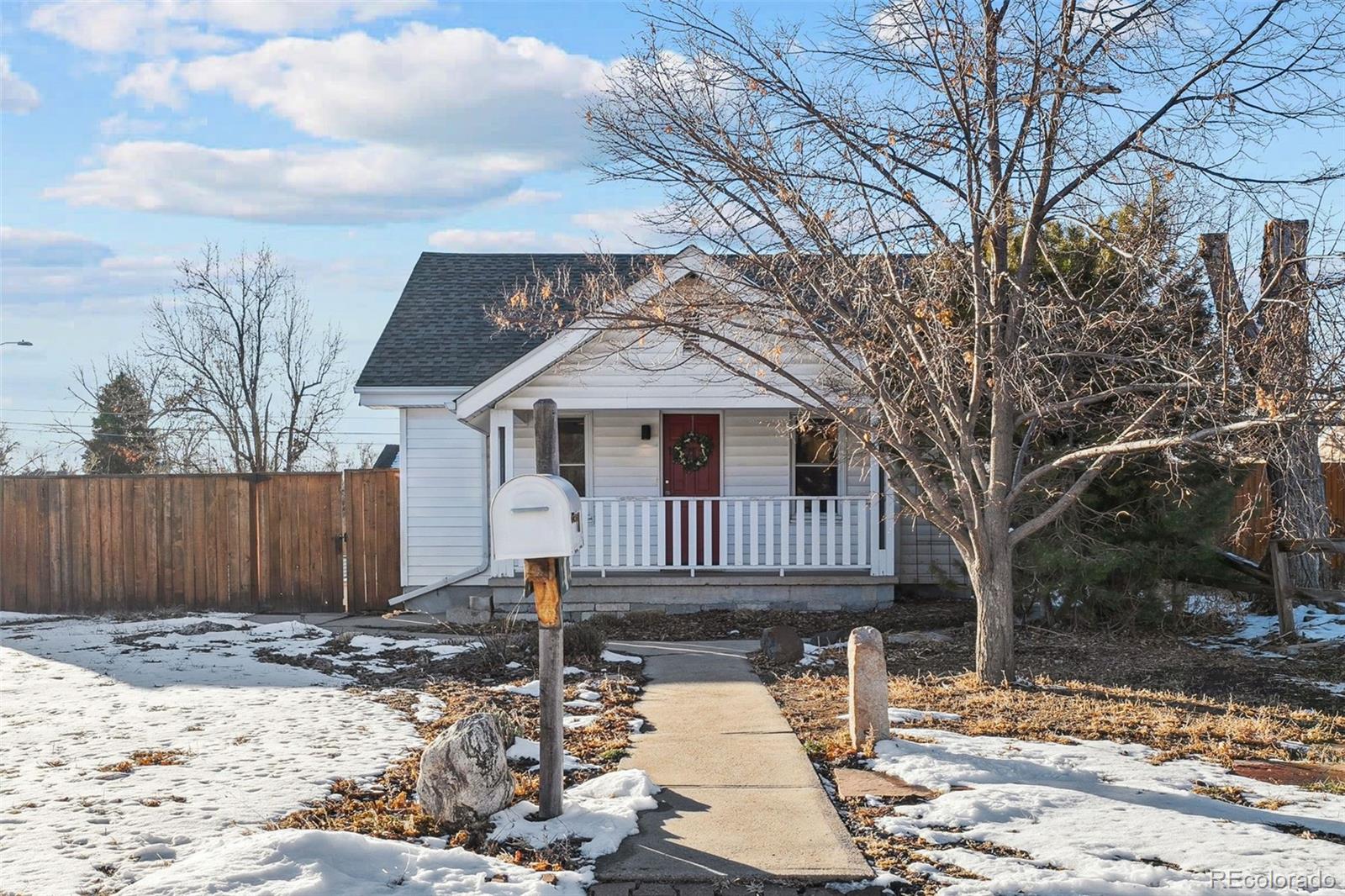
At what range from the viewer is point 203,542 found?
1609 centimetres

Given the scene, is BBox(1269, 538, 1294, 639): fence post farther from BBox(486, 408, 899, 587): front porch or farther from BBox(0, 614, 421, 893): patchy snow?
BBox(0, 614, 421, 893): patchy snow

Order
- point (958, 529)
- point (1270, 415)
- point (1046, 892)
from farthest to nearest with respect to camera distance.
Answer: point (958, 529)
point (1270, 415)
point (1046, 892)

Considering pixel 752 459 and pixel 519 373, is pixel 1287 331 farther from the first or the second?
pixel 752 459

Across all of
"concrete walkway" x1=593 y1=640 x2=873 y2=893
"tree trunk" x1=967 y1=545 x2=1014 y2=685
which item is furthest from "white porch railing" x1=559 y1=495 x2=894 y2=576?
"concrete walkway" x1=593 y1=640 x2=873 y2=893

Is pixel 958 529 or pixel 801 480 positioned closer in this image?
pixel 958 529

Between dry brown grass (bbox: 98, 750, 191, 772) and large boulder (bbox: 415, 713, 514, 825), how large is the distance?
2.07 metres

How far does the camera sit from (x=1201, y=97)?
7.77 meters

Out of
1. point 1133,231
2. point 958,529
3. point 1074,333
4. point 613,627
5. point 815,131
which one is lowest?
point 613,627

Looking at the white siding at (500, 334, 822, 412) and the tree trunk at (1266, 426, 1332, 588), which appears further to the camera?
the white siding at (500, 334, 822, 412)

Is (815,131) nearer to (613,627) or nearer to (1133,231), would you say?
(1133,231)

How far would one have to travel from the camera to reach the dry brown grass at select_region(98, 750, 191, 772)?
20.9 ft

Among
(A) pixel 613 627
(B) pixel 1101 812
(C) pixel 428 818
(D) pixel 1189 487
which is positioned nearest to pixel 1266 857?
(B) pixel 1101 812

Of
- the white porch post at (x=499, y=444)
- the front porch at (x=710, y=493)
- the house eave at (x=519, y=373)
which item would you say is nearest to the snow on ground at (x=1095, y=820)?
the front porch at (x=710, y=493)

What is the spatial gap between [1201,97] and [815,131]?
264 centimetres
